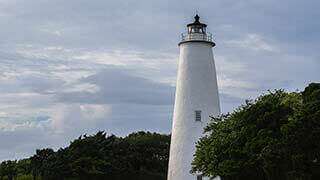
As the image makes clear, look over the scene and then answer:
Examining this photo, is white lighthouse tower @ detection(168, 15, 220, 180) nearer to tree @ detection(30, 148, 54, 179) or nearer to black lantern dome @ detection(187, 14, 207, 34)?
black lantern dome @ detection(187, 14, 207, 34)

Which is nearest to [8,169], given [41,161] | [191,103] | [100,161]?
[41,161]

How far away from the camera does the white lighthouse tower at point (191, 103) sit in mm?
44312

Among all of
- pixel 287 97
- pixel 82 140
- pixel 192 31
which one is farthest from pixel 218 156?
pixel 82 140

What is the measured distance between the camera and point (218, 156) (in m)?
37.8

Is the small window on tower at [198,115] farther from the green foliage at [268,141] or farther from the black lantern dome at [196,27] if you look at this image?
the black lantern dome at [196,27]

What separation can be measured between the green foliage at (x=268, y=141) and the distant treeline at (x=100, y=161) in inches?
667

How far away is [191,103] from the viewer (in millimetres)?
44562

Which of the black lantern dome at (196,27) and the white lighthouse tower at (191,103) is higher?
the black lantern dome at (196,27)

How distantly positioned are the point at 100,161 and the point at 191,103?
48.7ft

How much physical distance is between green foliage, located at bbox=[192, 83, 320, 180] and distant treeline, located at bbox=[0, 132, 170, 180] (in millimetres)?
16949

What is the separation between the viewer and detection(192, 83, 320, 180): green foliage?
33719 mm

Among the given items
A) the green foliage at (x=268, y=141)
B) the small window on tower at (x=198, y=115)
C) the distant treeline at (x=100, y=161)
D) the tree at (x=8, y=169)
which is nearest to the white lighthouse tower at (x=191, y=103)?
the small window on tower at (x=198, y=115)

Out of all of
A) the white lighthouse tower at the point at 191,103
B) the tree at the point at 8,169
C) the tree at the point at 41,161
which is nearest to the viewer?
the white lighthouse tower at the point at 191,103

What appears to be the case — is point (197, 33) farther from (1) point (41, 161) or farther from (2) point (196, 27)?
(1) point (41, 161)
